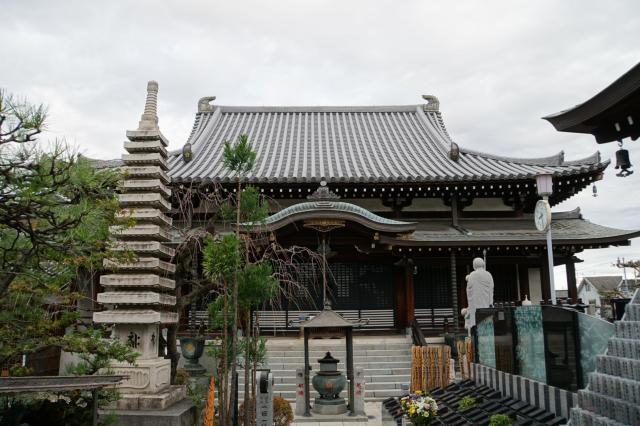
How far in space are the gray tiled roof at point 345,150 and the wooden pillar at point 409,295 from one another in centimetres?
299

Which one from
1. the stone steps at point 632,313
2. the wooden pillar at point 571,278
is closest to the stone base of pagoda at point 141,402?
the stone steps at point 632,313

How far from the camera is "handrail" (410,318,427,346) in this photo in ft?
45.1

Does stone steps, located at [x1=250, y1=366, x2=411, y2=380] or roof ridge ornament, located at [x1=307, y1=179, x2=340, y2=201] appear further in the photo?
roof ridge ornament, located at [x1=307, y1=179, x2=340, y2=201]

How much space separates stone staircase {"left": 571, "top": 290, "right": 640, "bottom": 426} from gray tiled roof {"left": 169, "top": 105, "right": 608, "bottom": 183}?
39.2 feet

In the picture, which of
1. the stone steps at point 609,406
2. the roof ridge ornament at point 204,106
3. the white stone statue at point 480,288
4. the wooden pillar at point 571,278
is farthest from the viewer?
the roof ridge ornament at point 204,106

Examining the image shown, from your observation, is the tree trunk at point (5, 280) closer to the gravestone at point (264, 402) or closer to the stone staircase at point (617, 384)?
the gravestone at point (264, 402)

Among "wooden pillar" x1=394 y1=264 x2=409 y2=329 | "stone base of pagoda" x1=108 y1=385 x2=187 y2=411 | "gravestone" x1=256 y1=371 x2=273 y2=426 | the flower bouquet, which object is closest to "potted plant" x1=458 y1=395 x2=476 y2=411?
the flower bouquet

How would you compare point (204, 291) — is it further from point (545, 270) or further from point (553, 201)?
point (553, 201)

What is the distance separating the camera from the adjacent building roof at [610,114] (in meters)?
5.00

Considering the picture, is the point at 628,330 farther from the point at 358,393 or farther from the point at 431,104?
the point at 431,104

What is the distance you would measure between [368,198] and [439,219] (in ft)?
8.55

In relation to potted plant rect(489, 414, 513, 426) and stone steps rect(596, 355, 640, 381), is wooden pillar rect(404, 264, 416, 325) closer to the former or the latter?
potted plant rect(489, 414, 513, 426)

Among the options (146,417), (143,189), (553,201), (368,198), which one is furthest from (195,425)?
(553,201)

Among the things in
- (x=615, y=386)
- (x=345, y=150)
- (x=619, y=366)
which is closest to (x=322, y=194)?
(x=345, y=150)
